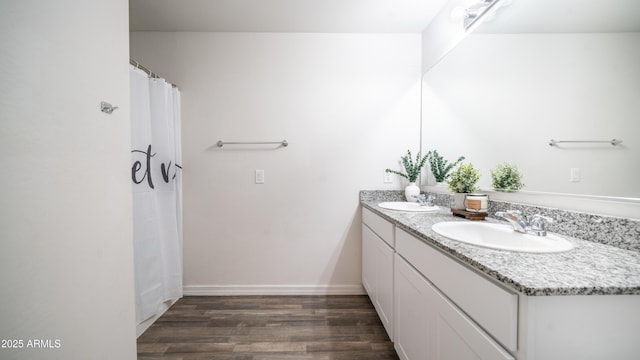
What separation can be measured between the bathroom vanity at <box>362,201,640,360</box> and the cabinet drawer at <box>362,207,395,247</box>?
32 centimetres

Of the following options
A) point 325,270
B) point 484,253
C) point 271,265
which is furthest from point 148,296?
point 484,253

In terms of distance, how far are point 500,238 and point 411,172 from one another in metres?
1.04

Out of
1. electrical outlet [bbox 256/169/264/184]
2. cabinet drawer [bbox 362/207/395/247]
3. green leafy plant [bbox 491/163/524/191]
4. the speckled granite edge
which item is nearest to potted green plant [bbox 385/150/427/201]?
cabinet drawer [bbox 362/207/395/247]

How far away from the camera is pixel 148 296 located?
1.60 m

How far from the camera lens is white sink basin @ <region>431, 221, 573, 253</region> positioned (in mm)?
739

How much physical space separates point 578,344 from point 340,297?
5.55 feet

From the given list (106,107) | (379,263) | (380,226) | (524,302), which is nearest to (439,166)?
(380,226)

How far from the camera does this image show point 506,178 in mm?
1244

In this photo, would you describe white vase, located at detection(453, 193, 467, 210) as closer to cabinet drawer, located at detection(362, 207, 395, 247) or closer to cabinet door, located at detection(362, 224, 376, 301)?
cabinet drawer, located at detection(362, 207, 395, 247)

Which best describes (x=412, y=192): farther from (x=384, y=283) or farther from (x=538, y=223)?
(x=538, y=223)

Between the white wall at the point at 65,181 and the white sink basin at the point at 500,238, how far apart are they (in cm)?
135

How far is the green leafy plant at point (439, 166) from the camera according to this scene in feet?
5.93

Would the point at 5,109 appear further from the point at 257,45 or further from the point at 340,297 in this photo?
the point at 340,297

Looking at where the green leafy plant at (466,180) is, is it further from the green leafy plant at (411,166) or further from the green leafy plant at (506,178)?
the green leafy plant at (411,166)
